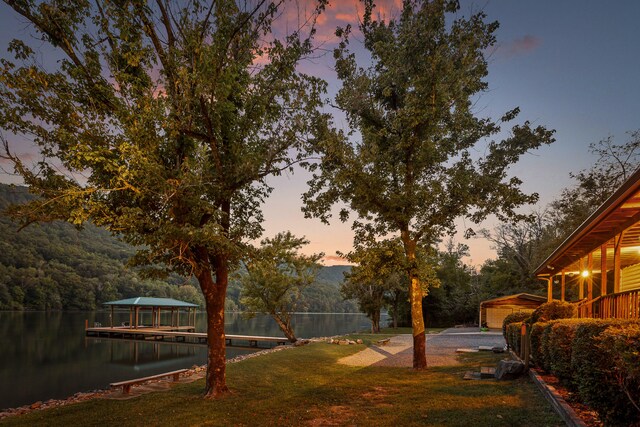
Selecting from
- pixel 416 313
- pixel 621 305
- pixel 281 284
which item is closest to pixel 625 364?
pixel 621 305

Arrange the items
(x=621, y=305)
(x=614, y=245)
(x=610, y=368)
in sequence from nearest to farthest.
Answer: (x=610, y=368) < (x=621, y=305) < (x=614, y=245)

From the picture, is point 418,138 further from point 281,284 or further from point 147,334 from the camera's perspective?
point 147,334

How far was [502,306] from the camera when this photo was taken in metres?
35.6

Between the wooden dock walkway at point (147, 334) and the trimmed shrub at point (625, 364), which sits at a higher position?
the trimmed shrub at point (625, 364)

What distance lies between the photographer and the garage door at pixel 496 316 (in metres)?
35.5

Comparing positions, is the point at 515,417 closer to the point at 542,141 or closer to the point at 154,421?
the point at 154,421

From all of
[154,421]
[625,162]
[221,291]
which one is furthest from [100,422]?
[625,162]

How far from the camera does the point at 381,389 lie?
10180mm

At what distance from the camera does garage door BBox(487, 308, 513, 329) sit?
35.5 meters

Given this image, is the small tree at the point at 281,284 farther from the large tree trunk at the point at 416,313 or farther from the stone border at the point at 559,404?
the stone border at the point at 559,404

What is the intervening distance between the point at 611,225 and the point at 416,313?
6981mm

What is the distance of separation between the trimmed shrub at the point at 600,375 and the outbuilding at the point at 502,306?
3044cm

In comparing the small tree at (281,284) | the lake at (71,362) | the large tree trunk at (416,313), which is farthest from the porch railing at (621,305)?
the lake at (71,362)

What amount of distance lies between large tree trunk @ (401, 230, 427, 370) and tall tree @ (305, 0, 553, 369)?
0.03 metres
